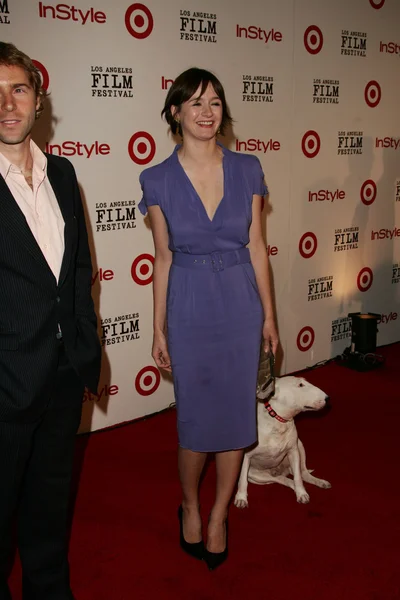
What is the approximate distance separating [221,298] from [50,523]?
1.02 meters

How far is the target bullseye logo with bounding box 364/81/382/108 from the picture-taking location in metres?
5.08

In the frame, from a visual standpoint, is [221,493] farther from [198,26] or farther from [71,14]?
[198,26]

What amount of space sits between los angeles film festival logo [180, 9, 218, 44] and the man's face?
7.66 ft

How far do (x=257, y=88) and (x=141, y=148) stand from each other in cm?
106

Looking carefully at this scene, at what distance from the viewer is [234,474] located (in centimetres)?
261

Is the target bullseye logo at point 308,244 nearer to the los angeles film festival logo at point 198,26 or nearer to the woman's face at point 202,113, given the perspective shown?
the los angeles film festival logo at point 198,26

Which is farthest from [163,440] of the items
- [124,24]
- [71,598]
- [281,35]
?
[281,35]

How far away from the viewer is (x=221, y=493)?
261cm

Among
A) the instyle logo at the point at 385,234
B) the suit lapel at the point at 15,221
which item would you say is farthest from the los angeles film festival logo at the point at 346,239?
the suit lapel at the point at 15,221

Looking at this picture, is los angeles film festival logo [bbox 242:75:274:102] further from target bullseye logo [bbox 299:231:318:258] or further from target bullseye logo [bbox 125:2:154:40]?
target bullseye logo [bbox 299:231:318:258]

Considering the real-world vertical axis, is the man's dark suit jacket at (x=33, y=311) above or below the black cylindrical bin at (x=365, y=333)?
above

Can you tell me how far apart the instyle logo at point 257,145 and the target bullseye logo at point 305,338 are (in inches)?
58.3

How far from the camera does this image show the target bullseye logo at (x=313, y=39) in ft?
15.0

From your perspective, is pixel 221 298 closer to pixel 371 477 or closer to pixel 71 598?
pixel 71 598
